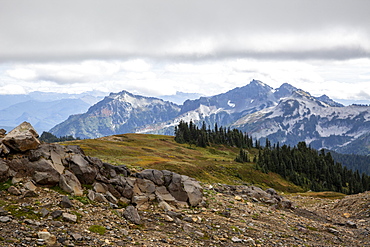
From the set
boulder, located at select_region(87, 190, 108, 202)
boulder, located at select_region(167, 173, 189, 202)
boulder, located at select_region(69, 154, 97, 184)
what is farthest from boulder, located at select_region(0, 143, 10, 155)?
boulder, located at select_region(167, 173, 189, 202)

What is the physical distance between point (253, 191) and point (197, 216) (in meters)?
20.9

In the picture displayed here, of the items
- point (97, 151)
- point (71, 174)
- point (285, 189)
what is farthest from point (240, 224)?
point (285, 189)

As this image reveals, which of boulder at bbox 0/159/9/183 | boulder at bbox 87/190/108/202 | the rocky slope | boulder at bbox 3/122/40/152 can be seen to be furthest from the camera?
boulder at bbox 3/122/40/152

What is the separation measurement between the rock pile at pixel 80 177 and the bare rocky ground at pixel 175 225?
3.81 ft

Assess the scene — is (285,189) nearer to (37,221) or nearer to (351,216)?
(351,216)

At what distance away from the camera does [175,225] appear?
24.8 m

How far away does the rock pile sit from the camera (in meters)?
24.5

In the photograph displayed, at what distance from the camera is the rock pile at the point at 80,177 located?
80.3 ft

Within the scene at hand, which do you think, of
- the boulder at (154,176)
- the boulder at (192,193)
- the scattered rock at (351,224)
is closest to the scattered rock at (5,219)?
the boulder at (154,176)

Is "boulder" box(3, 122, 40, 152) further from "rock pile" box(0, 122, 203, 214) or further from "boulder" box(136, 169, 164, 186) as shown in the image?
"boulder" box(136, 169, 164, 186)

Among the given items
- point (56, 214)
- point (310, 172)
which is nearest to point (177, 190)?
point (56, 214)

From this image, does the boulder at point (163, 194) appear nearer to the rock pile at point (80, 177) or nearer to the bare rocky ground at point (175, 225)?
the rock pile at point (80, 177)

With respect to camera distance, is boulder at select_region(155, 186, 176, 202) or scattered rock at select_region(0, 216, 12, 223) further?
boulder at select_region(155, 186, 176, 202)

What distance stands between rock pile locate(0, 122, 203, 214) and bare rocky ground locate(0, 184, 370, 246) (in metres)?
1.16
